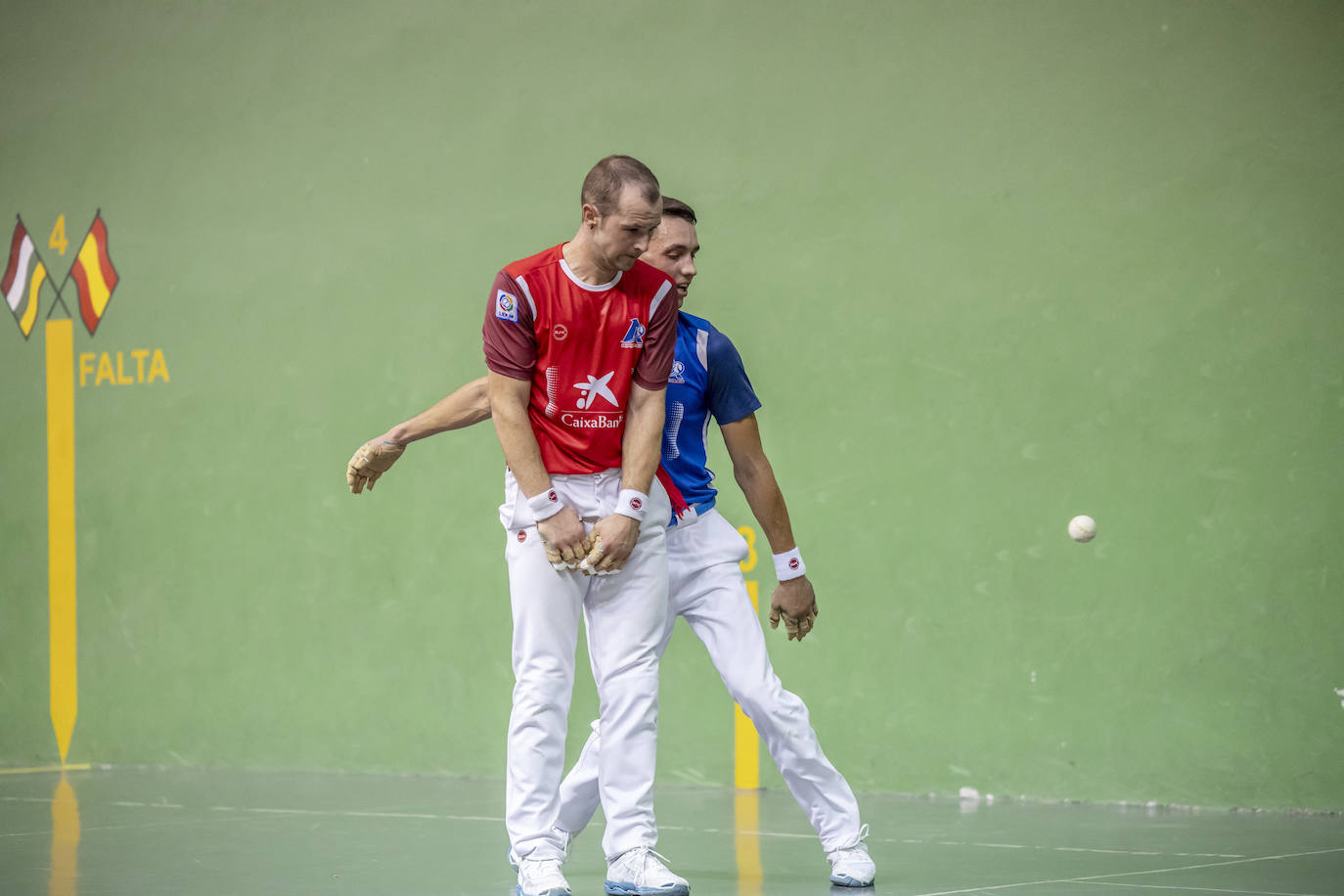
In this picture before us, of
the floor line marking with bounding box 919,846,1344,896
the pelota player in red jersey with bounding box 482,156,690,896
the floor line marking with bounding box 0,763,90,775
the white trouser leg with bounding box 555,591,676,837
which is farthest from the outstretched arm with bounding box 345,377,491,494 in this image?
the floor line marking with bounding box 0,763,90,775

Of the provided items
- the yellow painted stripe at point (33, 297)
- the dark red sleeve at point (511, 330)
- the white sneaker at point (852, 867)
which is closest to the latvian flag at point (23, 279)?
the yellow painted stripe at point (33, 297)

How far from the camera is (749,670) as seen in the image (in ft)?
12.1

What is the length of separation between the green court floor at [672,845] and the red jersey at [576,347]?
1.02 m

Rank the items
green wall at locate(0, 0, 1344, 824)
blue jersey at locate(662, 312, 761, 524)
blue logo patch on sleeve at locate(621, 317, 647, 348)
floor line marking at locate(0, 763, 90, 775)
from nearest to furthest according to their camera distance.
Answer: blue logo patch on sleeve at locate(621, 317, 647, 348) → blue jersey at locate(662, 312, 761, 524) → green wall at locate(0, 0, 1344, 824) → floor line marking at locate(0, 763, 90, 775)

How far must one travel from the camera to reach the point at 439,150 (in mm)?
6543

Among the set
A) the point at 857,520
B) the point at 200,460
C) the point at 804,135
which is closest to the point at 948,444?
the point at 857,520

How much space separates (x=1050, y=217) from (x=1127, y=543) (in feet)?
3.48

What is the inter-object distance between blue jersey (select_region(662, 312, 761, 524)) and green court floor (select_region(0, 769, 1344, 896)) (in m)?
0.92

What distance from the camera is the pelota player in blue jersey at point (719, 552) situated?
12.1ft

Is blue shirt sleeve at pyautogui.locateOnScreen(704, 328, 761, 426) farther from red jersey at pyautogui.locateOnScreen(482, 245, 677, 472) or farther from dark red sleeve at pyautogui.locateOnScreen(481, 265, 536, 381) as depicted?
dark red sleeve at pyautogui.locateOnScreen(481, 265, 536, 381)

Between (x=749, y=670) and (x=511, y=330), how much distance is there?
0.93 m

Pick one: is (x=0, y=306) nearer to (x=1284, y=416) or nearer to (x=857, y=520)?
(x=857, y=520)

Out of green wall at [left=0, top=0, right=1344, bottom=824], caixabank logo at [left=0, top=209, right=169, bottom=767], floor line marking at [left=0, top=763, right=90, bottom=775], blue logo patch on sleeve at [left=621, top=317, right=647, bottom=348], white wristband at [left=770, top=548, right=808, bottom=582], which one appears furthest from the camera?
caixabank logo at [left=0, top=209, right=169, bottom=767]

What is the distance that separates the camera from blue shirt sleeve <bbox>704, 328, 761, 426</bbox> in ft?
12.5
